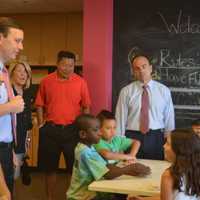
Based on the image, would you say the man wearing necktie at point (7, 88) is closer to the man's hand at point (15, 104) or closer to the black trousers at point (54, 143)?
the man's hand at point (15, 104)

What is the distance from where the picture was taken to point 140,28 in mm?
4258

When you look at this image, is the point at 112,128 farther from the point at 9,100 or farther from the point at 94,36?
the point at 94,36

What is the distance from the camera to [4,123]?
1.96 m

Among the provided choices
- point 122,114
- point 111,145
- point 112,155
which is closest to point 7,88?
point 112,155

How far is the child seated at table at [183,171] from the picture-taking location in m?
1.90

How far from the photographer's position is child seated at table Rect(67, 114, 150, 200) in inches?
94.1

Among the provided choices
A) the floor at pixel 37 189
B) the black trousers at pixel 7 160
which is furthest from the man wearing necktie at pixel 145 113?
the black trousers at pixel 7 160

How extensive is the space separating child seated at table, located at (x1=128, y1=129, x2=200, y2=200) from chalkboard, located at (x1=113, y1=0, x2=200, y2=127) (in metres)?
2.29

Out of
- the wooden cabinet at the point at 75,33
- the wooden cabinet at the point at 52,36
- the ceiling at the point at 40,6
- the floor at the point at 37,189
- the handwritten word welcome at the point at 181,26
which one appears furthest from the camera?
the wooden cabinet at the point at 52,36

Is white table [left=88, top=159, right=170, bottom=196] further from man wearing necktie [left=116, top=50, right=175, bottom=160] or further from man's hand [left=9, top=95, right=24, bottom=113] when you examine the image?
man wearing necktie [left=116, top=50, right=175, bottom=160]

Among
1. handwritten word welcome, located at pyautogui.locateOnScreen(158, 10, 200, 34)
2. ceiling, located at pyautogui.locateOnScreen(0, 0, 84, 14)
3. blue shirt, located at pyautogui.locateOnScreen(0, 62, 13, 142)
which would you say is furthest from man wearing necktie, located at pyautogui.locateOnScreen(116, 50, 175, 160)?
ceiling, located at pyautogui.locateOnScreen(0, 0, 84, 14)

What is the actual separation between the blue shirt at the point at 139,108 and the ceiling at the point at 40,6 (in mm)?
2537

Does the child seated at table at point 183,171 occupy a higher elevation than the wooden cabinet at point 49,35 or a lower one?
lower

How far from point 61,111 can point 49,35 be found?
10.2 feet
